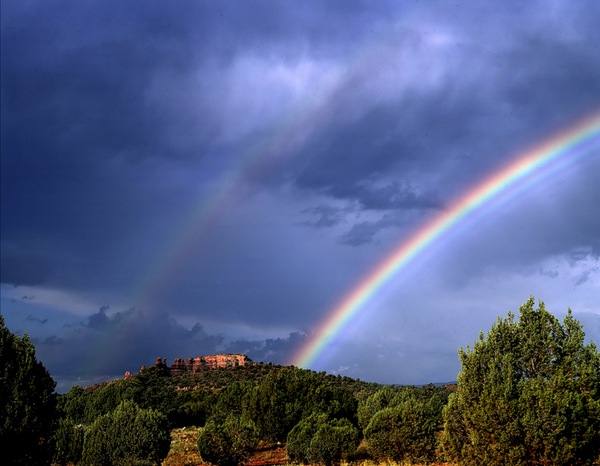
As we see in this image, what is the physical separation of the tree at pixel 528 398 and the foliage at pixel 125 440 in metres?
21.6

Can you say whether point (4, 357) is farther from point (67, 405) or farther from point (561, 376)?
point (67, 405)

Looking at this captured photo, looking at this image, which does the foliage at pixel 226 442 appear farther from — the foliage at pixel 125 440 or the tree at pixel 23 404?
the tree at pixel 23 404

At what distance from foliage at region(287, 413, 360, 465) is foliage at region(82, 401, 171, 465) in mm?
10806

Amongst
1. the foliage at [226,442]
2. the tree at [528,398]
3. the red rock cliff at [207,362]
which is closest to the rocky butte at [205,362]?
the red rock cliff at [207,362]

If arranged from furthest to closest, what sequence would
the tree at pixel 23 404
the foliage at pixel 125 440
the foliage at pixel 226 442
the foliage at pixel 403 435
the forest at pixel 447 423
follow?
the foliage at pixel 226 442, the foliage at pixel 403 435, the foliage at pixel 125 440, the forest at pixel 447 423, the tree at pixel 23 404

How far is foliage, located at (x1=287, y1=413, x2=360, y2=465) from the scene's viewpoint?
42.1m

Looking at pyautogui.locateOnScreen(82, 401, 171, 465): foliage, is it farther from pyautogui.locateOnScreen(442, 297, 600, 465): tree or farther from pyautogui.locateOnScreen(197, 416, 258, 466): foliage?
pyautogui.locateOnScreen(442, 297, 600, 465): tree

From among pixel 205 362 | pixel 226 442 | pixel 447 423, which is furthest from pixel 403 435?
pixel 205 362

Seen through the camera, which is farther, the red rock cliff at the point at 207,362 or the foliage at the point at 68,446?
the red rock cliff at the point at 207,362

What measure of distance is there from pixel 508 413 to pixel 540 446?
89.0 inches

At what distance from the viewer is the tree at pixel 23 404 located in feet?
86.8

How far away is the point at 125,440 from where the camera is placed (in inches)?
1544

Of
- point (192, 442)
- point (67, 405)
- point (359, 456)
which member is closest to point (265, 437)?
point (192, 442)

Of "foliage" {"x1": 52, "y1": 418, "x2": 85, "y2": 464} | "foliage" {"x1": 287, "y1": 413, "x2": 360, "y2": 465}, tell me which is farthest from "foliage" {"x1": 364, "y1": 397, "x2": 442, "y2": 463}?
"foliage" {"x1": 52, "y1": 418, "x2": 85, "y2": 464}
